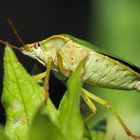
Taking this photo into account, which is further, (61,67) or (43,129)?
(61,67)

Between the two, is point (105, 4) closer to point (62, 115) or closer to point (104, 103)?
point (104, 103)

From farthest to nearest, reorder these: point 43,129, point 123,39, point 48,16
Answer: point 48,16, point 123,39, point 43,129

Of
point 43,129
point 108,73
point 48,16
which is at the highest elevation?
point 43,129

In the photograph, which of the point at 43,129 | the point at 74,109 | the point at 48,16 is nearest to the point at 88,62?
the point at 74,109

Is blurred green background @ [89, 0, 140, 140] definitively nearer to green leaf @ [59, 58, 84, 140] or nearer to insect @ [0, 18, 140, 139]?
insect @ [0, 18, 140, 139]

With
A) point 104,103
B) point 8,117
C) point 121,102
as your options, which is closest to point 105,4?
point 121,102

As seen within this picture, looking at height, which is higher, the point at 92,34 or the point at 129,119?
the point at 92,34

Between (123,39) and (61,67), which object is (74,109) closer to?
(61,67)
